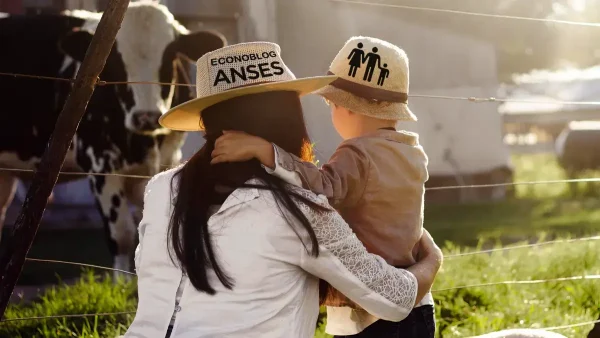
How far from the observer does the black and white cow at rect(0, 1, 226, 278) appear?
215 inches

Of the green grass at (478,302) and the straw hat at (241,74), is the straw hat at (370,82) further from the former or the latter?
the green grass at (478,302)

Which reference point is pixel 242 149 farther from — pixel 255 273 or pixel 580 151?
pixel 580 151

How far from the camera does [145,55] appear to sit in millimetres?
5512

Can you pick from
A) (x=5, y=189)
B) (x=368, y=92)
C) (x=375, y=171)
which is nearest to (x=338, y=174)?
(x=375, y=171)

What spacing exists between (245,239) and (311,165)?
9.9 inches

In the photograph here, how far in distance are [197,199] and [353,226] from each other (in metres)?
0.51

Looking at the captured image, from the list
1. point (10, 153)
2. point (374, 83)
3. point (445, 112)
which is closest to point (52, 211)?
point (10, 153)

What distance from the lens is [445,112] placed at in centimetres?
1198

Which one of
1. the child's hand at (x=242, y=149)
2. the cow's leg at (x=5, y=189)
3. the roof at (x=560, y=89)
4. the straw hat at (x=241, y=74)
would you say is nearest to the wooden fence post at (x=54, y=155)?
the straw hat at (x=241, y=74)

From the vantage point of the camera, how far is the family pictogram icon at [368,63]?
2.35 metres

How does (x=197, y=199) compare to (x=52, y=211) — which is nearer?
(x=197, y=199)

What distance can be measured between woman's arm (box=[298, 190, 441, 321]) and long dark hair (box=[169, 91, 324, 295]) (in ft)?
0.10

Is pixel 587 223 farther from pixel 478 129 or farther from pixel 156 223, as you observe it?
pixel 156 223

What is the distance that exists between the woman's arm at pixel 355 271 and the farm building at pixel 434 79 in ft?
25.2
